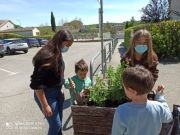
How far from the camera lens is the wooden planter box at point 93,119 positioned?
12.9 feet

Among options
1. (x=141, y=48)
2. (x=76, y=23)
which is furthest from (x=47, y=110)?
(x=76, y=23)

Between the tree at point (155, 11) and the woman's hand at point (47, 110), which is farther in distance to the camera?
the tree at point (155, 11)

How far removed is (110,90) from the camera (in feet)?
13.9

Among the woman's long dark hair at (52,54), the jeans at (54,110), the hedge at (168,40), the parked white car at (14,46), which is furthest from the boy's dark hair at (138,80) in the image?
the parked white car at (14,46)

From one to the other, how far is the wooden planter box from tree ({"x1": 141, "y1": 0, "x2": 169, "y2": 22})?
41.9 metres

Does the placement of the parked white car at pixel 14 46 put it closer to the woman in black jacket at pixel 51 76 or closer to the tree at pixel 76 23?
the woman in black jacket at pixel 51 76

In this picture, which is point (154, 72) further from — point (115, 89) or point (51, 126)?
point (51, 126)

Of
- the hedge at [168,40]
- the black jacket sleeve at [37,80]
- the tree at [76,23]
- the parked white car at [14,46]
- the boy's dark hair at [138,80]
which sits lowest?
the tree at [76,23]

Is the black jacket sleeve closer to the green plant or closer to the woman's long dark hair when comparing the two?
the woman's long dark hair

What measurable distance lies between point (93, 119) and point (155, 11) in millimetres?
42848

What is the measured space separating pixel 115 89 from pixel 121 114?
1.71 m

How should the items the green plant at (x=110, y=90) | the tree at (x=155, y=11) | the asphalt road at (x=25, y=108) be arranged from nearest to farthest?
the green plant at (x=110, y=90) < the asphalt road at (x=25, y=108) < the tree at (x=155, y=11)

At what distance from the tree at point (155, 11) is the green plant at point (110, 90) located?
1630 inches

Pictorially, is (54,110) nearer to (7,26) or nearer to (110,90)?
(110,90)
